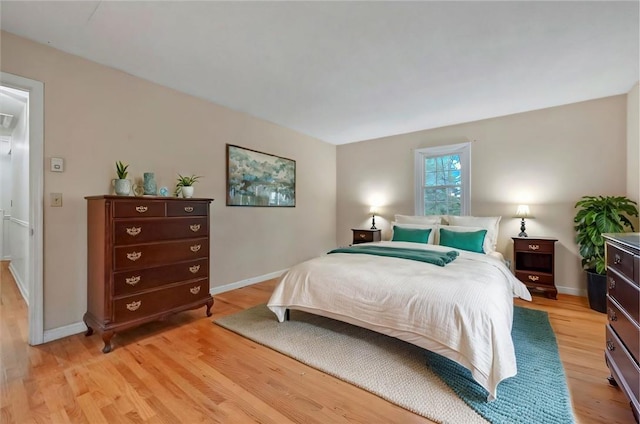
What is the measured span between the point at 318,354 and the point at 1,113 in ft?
15.1

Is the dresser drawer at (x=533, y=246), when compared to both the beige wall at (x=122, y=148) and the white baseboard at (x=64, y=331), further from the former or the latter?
the white baseboard at (x=64, y=331)

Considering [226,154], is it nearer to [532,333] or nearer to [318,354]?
[318,354]

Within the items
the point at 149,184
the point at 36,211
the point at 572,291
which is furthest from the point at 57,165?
the point at 572,291

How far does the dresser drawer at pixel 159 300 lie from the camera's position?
217 cm

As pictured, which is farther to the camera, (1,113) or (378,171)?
(378,171)

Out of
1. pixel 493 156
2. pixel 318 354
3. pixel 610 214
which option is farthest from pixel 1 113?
pixel 610 214

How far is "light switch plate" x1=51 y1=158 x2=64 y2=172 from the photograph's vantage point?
227cm

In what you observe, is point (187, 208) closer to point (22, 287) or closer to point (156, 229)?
point (156, 229)

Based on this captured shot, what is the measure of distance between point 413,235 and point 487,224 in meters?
0.95

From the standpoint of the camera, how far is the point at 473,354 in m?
1.53

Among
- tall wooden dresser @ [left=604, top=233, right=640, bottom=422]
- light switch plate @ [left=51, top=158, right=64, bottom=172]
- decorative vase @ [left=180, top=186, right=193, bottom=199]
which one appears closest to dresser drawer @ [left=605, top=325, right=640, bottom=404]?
tall wooden dresser @ [left=604, top=233, right=640, bottom=422]

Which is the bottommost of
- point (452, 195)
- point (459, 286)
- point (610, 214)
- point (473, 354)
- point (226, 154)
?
point (473, 354)

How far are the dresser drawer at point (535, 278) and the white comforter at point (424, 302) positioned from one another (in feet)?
2.63

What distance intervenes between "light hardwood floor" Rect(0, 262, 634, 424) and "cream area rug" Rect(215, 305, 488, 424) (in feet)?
0.25
